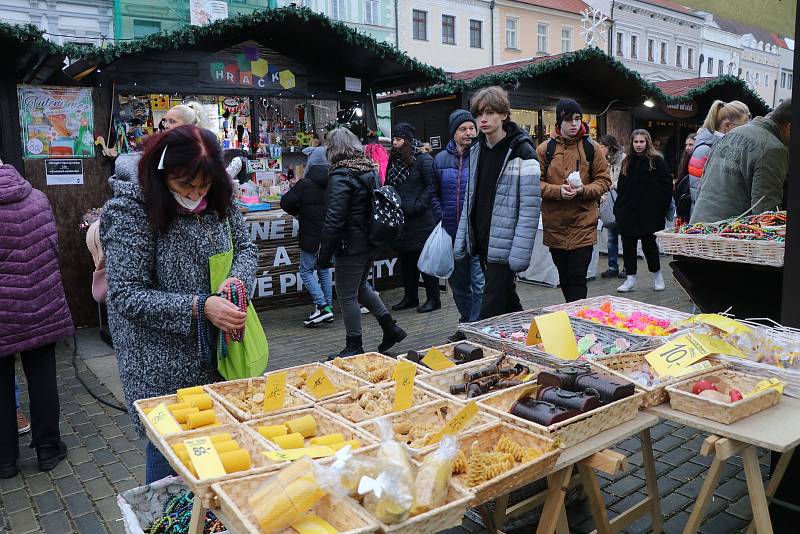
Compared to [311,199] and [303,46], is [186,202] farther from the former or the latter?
[303,46]

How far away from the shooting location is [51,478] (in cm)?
363

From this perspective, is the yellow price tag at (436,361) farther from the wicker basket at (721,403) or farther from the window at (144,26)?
the window at (144,26)

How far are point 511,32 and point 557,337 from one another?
1250 inches

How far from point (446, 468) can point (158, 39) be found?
5.87m

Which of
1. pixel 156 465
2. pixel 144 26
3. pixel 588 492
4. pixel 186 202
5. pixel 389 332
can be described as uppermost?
pixel 144 26

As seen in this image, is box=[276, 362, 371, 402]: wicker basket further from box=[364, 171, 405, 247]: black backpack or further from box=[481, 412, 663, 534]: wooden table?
box=[364, 171, 405, 247]: black backpack

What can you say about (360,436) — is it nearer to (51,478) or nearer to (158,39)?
(51,478)

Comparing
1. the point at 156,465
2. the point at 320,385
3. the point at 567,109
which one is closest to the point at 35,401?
the point at 156,465

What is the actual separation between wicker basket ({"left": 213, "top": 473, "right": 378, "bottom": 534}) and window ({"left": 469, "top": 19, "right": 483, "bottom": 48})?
30957 millimetres

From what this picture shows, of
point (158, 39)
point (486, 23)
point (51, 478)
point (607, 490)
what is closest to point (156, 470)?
point (51, 478)

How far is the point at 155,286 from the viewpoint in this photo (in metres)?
2.46

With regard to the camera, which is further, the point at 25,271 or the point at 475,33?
the point at 475,33

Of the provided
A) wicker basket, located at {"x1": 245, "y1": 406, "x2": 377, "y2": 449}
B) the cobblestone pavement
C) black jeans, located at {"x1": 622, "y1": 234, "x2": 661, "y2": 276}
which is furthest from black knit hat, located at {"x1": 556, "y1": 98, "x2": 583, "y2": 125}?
wicker basket, located at {"x1": 245, "y1": 406, "x2": 377, "y2": 449}

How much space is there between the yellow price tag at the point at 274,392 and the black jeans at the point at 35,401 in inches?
80.5
